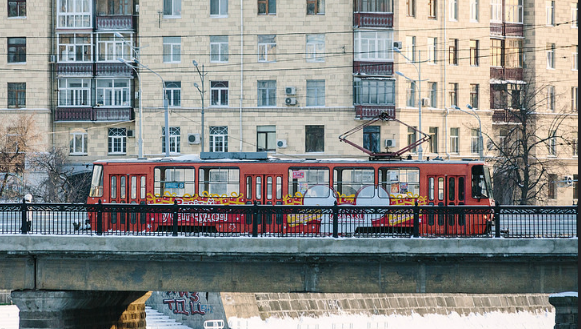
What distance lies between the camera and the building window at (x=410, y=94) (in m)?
55.0

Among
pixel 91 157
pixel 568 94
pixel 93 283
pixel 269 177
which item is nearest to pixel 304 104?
pixel 91 157

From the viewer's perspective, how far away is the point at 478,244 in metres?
21.8

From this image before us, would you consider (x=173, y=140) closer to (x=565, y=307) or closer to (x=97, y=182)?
(x=97, y=182)

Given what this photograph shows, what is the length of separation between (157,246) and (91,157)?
34.5 m

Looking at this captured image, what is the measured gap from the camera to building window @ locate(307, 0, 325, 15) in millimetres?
53594

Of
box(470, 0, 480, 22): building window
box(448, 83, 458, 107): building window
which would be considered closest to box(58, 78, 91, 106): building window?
box(448, 83, 458, 107): building window

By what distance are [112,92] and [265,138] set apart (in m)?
9.52

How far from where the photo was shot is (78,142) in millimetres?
55875

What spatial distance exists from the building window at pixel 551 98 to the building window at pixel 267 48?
726 inches

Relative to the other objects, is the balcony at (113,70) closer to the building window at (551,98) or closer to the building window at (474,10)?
the building window at (474,10)

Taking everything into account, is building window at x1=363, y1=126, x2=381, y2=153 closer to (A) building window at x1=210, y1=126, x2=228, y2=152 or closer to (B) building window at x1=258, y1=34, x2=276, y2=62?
(B) building window at x1=258, y1=34, x2=276, y2=62

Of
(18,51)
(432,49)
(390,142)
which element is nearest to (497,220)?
(390,142)

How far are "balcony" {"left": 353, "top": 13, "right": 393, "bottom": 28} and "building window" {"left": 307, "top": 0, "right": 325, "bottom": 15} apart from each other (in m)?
1.94

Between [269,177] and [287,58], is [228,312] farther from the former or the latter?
[287,58]
